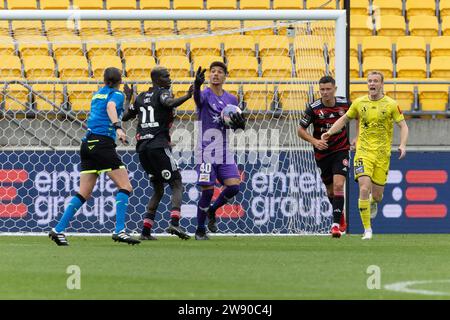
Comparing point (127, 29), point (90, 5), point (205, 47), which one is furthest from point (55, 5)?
point (127, 29)

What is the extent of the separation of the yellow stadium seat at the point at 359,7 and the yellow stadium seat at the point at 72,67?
6093mm

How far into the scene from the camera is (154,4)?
19406 millimetres

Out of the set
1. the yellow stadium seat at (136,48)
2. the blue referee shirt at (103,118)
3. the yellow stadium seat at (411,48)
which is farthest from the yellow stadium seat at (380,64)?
the blue referee shirt at (103,118)

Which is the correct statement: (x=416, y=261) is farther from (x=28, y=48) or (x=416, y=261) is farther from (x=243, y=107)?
(x=28, y=48)

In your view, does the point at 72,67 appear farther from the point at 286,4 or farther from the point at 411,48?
the point at 411,48

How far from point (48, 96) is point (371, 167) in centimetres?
519

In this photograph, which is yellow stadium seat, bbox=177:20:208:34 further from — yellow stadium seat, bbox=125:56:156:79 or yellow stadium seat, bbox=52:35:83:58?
yellow stadium seat, bbox=52:35:83:58

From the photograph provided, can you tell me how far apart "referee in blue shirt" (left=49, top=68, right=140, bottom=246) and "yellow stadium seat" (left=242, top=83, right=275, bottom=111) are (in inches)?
163

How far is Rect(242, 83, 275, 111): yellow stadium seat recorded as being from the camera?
1498cm

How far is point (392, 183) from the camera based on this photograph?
575 inches

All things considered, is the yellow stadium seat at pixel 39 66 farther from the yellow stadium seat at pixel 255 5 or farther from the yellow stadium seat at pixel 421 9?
the yellow stadium seat at pixel 421 9

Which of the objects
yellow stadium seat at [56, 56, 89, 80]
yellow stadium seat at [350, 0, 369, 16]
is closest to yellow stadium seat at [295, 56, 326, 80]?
yellow stadium seat at [56, 56, 89, 80]

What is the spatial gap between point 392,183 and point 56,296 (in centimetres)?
906
